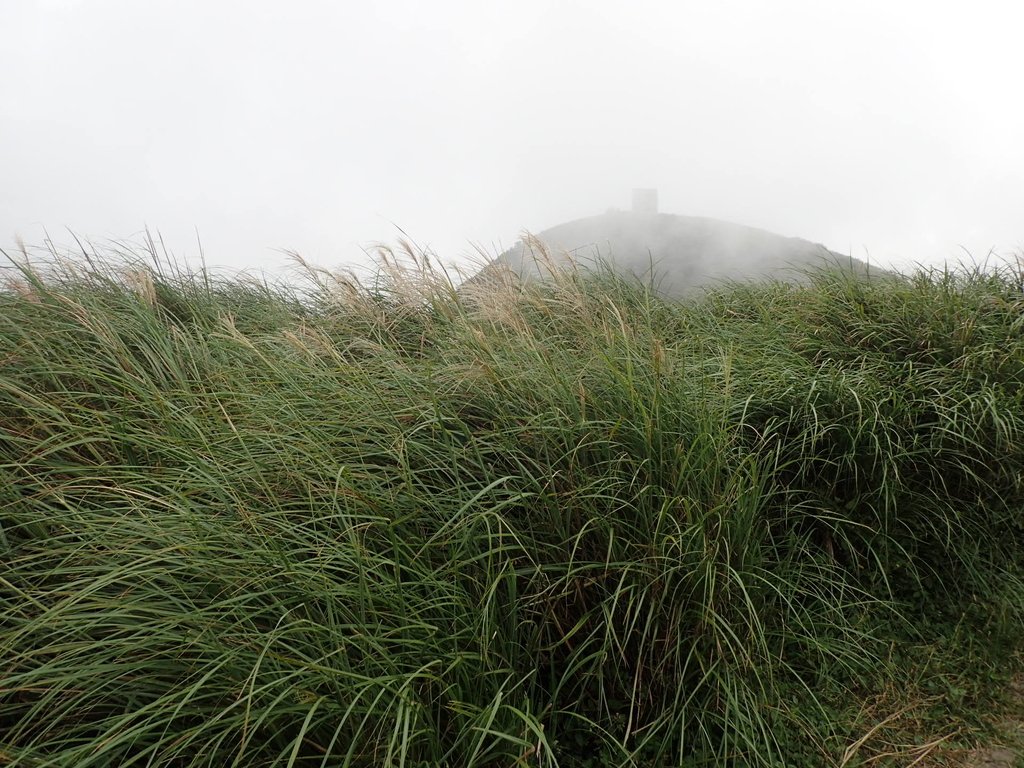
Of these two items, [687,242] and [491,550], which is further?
[687,242]

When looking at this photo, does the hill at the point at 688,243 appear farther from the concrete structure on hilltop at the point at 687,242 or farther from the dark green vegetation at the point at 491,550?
the dark green vegetation at the point at 491,550

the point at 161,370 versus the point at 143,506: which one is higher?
the point at 161,370

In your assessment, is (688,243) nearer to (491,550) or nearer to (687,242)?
(687,242)

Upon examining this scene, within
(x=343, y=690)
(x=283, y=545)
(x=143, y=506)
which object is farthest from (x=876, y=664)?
(x=143, y=506)

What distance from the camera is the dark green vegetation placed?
161cm

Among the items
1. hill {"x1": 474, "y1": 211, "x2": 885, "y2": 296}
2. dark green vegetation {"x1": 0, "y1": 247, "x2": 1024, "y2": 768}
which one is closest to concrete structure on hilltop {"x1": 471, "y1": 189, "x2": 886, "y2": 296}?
hill {"x1": 474, "y1": 211, "x2": 885, "y2": 296}

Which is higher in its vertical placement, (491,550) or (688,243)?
(491,550)

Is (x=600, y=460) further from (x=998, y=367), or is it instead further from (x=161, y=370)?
(x=998, y=367)

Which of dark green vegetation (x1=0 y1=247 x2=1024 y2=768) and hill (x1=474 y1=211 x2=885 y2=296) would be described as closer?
dark green vegetation (x1=0 y1=247 x2=1024 y2=768)

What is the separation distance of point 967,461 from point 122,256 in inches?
194

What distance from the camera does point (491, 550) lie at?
1.80 meters

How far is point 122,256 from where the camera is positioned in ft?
15.1

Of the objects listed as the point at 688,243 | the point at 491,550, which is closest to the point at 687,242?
the point at 688,243

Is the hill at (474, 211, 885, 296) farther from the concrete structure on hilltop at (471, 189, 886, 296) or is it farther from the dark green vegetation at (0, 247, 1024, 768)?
the dark green vegetation at (0, 247, 1024, 768)
